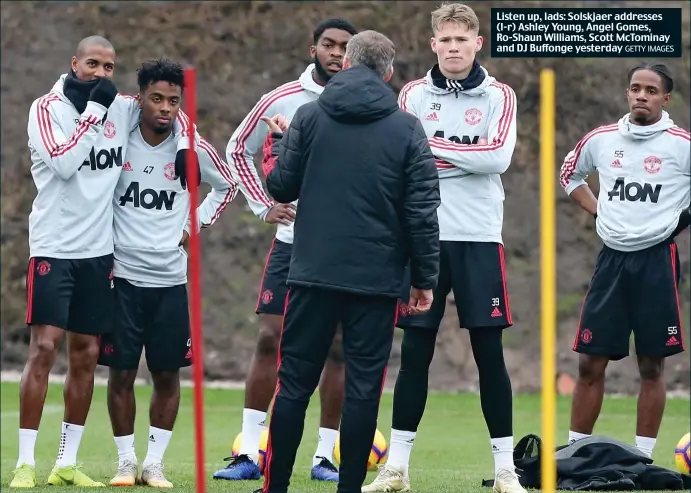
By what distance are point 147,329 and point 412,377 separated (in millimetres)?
1492

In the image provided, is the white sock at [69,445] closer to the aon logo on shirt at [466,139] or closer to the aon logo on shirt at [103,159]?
the aon logo on shirt at [103,159]

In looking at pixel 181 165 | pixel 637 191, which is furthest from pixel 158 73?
pixel 637 191

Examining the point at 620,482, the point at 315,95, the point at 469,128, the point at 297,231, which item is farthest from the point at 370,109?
the point at 620,482

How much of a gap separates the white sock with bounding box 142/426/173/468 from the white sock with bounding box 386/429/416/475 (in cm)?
Answer: 128

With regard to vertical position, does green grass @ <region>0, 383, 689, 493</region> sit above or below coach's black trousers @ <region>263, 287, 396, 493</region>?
below

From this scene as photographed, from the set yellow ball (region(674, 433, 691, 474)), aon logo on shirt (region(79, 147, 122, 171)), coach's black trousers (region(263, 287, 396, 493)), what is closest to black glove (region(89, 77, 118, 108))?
aon logo on shirt (region(79, 147, 122, 171))

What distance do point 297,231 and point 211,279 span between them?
866 cm

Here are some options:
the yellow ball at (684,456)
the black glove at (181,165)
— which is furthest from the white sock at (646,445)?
the black glove at (181,165)

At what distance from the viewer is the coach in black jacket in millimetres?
5527

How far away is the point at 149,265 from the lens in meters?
6.99

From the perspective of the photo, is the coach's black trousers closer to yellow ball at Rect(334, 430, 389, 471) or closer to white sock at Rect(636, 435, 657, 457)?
yellow ball at Rect(334, 430, 389, 471)

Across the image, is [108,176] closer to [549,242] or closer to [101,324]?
[101,324]

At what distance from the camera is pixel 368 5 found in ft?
46.3

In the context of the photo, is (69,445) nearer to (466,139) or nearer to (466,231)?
(466,231)
